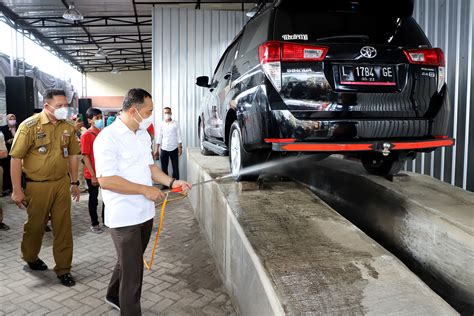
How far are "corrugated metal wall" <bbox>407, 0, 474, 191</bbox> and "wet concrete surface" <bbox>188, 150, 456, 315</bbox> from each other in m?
2.14

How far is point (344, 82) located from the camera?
112 inches

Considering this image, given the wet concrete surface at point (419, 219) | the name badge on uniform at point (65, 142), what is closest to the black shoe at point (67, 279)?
the name badge on uniform at point (65, 142)

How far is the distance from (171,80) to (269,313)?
8.57m

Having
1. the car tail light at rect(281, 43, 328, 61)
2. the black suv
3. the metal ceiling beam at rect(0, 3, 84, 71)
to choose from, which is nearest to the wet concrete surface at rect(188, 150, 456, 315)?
the black suv

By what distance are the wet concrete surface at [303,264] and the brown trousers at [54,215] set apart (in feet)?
4.96

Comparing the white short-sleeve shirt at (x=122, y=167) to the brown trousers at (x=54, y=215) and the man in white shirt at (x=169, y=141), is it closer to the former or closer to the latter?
the brown trousers at (x=54, y=215)

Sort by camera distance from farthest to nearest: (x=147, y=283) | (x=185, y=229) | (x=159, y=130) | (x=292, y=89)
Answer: (x=159, y=130)
(x=185, y=229)
(x=147, y=283)
(x=292, y=89)

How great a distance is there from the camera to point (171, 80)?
980 cm

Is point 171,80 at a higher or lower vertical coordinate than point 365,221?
higher

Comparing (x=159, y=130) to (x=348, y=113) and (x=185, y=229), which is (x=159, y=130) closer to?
(x=185, y=229)

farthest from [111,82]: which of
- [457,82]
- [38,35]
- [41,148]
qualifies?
[457,82]

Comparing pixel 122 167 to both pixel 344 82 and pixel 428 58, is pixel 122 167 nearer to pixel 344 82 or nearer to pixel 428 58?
pixel 344 82

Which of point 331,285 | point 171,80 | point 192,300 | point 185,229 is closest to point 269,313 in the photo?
point 331,285

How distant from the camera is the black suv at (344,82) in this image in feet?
9.30
